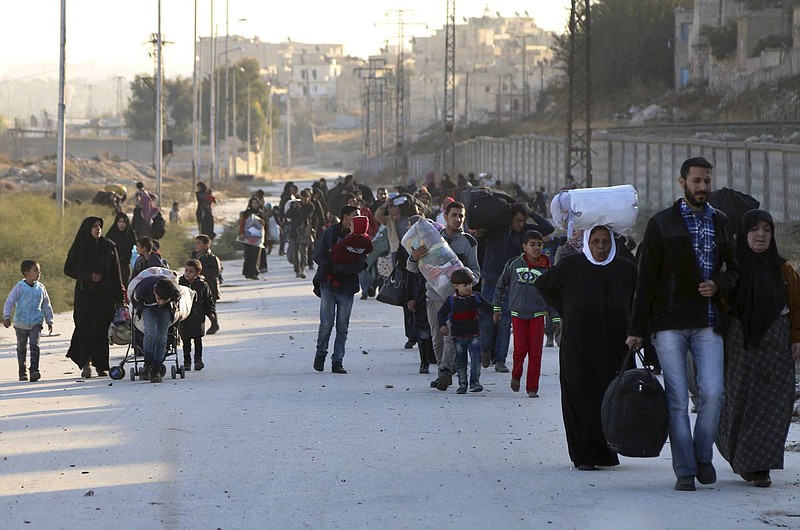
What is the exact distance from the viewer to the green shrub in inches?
998

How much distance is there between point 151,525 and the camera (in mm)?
7391

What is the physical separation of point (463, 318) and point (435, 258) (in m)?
1.05

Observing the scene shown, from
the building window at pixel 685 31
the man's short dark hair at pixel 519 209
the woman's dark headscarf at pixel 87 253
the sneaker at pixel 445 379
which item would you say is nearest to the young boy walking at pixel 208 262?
the woman's dark headscarf at pixel 87 253

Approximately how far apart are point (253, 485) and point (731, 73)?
62511 mm

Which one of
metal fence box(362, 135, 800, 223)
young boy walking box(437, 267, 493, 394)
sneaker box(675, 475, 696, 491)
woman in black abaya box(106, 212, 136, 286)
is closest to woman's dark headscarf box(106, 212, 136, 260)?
woman in black abaya box(106, 212, 136, 286)

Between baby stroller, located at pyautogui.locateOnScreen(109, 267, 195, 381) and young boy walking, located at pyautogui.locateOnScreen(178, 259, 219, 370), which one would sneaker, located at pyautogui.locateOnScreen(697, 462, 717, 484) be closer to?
baby stroller, located at pyautogui.locateOnScreen(109, 267, 195, 381)

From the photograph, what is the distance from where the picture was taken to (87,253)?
14.6 metres

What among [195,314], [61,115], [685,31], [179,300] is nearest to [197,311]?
[195,314]

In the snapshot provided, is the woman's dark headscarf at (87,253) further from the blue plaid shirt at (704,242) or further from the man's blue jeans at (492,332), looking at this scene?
the blue plaid shirt at (704,242)

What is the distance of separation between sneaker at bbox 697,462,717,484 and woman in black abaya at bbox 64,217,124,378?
791 centimetres

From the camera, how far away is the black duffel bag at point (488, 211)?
14125 mm

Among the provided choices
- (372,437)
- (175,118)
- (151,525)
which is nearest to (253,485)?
(151,525)

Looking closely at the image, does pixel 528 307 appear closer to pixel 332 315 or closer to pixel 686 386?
pixel 332 315

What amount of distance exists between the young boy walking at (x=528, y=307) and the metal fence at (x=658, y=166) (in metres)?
16.5
